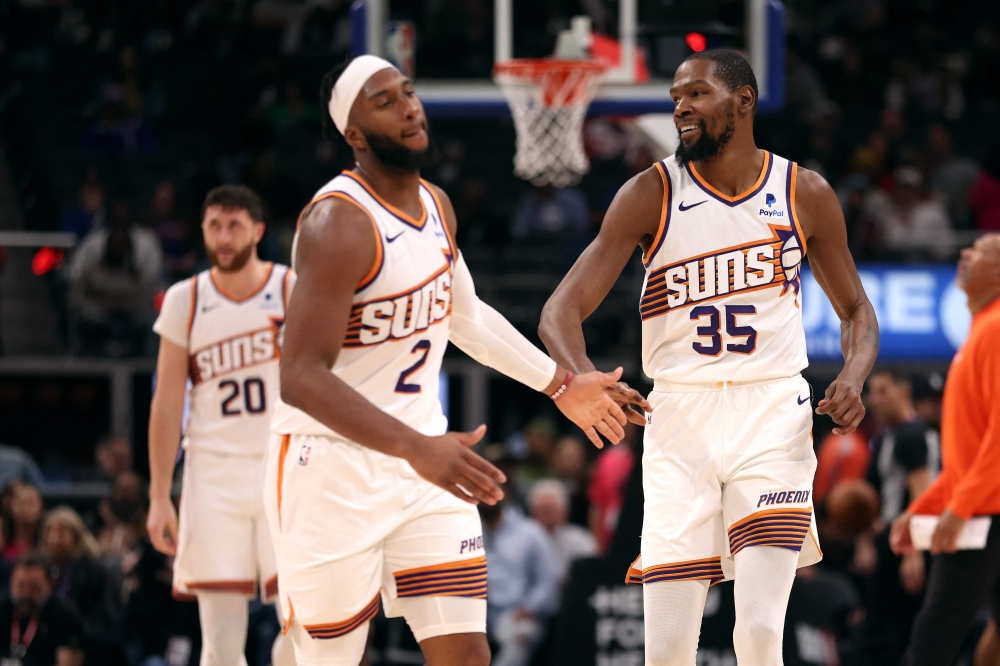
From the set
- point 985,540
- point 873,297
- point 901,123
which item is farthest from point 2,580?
point 901,123

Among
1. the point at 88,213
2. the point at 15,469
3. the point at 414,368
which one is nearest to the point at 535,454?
the point at 15,469

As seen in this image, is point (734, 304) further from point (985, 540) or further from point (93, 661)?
point (93, 661)

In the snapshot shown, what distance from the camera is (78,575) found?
9.54 metres

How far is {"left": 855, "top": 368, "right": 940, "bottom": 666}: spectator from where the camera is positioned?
327 inches

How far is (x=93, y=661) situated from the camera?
909 centimetres

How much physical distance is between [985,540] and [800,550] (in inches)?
78.2

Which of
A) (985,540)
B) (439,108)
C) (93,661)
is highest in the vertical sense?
(439,108)

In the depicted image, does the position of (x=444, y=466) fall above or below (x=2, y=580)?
above

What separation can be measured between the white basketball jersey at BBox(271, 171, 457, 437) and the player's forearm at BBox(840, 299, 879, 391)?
144 centimetres

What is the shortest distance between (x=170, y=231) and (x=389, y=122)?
10.7 metres

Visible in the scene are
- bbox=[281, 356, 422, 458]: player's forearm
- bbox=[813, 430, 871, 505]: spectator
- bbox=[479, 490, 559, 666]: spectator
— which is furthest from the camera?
bbox=[813, 430, 871, 505]: spectator

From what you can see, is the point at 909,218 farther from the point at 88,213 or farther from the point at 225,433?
the point at 225,433

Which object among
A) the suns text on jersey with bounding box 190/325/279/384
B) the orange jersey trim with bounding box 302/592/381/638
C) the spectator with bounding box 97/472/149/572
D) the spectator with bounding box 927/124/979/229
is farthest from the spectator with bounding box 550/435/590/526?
the orange jersey trim with bounding box 302/592/381/638

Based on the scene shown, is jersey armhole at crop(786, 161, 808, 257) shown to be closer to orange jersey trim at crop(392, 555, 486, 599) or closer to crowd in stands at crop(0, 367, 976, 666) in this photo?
orange jersey trim at crop(392, 555, 486, 599)
